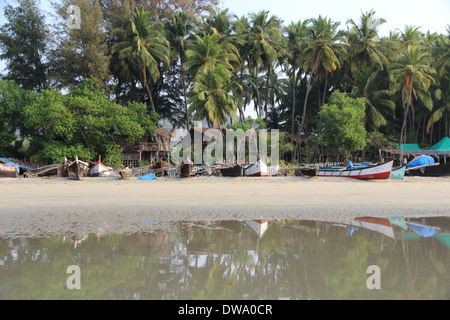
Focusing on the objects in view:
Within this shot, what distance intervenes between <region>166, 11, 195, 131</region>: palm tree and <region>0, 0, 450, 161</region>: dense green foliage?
0.12 metres

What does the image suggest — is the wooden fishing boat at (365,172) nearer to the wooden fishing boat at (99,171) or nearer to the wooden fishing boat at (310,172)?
the wooden fishing boat at (310,172)

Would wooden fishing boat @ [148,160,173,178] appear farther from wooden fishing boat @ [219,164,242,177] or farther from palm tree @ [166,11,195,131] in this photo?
Answer: palm tree @ [166,11,195,131]

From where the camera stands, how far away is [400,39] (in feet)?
128

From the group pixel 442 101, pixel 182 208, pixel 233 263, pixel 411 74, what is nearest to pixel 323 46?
pixel 411 74

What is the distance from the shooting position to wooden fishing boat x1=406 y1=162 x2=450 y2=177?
24.5 metres

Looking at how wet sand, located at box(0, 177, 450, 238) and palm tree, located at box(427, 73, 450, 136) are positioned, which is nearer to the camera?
wet sand, located at box(0, 177, 450, 238)

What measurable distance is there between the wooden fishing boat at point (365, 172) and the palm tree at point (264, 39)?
17345 millimetres

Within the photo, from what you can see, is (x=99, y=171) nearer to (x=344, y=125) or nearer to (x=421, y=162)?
(x=344, y=125)

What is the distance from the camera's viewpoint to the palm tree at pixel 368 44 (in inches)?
1399

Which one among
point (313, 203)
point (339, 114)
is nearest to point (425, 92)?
point (339, 114)

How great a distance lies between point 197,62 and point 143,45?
5.77 m

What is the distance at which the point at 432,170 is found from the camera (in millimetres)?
25250

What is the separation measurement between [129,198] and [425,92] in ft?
111

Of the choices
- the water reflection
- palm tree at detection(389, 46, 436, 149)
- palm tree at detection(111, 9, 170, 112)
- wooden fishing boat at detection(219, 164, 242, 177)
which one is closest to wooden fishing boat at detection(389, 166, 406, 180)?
wooden fishing boat at detection(219, 164, 242, 177)
